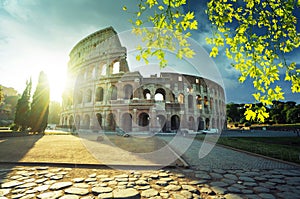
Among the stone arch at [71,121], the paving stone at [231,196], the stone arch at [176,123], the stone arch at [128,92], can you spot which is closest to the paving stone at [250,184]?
the paving stone at [231,196]

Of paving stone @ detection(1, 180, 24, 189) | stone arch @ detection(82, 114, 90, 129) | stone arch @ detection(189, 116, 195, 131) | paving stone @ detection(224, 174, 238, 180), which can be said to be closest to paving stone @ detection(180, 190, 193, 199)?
paving stone @ detection(224, 174, 238, 180)

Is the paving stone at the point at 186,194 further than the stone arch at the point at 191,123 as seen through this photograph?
No

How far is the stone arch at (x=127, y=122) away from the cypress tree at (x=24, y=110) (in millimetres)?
11845

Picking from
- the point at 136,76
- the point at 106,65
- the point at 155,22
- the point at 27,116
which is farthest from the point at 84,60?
the point at 155,22

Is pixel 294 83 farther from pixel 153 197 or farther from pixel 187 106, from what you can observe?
pixel 187 106

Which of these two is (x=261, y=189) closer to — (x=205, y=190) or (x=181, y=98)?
(x=205, y=190)

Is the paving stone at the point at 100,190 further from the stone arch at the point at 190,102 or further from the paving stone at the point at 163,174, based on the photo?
the stone arch at the point at 190,102

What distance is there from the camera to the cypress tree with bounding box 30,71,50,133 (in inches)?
740

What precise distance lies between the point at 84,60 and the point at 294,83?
3174 cm

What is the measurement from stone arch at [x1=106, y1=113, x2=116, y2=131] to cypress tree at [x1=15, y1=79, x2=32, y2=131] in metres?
9.72

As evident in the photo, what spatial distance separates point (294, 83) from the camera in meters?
2.68

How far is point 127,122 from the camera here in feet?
80.0

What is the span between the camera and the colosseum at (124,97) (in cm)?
2336

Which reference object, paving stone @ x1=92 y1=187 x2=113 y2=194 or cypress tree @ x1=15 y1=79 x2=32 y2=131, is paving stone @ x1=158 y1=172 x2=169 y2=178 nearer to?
paving stone @ x1=92 y1=187 x2=113 y2=194
